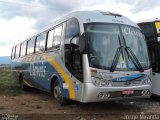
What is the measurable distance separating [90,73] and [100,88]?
519mm

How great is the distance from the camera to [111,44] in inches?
421

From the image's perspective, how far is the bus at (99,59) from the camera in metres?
10.3

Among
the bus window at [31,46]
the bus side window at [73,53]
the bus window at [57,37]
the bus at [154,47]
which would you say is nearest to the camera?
the bus side window at [73,53]

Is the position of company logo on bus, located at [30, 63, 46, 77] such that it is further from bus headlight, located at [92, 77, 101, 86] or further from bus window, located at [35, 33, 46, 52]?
bus headlight, located at [92, 77, 101, 86]

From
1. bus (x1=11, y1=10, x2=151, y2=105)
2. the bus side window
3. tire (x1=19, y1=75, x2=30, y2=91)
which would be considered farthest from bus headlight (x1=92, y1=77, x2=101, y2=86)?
tire (x1=19, y1=75, x2=30, y2=91)

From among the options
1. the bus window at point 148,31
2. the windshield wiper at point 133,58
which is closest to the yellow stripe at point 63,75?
the windshield wiper at point 133,58

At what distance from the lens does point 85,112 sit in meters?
11.1

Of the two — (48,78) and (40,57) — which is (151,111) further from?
(40,57)

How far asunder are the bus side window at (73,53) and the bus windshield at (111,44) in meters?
0.50

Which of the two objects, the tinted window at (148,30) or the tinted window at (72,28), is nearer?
the tinted window at (72,28)

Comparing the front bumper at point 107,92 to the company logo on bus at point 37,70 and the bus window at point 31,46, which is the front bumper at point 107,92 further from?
the bus window at point 31,46

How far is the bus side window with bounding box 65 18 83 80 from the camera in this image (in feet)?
35.2

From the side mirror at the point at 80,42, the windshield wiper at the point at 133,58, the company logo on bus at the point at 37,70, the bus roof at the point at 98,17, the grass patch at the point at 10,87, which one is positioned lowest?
the grass patch at the point at 10,87

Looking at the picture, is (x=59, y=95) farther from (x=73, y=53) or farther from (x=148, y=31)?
Result: (x=148, y=31)
